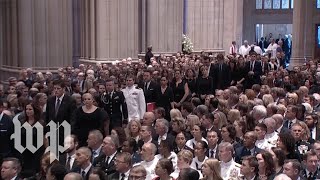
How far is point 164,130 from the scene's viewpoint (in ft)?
35.2

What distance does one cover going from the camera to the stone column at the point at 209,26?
3161 cm

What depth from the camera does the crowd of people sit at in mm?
8375

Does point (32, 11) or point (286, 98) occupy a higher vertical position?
point (32, 11)

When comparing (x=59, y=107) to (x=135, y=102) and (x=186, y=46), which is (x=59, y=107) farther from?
(x=186, y=46)

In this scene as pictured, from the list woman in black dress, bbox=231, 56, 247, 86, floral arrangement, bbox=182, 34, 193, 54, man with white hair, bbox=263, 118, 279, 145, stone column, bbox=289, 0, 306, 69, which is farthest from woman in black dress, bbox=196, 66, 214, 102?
stone column, bbox=289, 0, 306, 69

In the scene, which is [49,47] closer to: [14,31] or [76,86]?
[14,31]

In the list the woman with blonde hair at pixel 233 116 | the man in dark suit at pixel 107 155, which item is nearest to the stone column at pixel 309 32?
the woman with blonde hair at pixel 233 116

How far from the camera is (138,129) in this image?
1075 cm

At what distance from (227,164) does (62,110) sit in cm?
416

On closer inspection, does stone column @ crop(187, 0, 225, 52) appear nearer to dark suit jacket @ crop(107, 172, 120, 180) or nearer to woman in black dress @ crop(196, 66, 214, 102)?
woman in black dress @ crop(196, 66, 214, 102)

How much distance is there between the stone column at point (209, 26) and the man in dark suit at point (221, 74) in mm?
12067

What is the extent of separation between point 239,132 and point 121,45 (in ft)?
40.9

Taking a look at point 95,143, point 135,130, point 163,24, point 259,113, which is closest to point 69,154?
point 95,143

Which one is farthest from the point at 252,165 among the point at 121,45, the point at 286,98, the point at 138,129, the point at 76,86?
the point at 121,45
